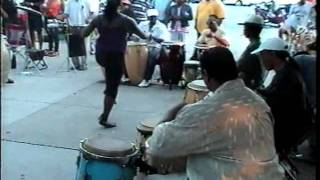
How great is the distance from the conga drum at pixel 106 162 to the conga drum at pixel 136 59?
6301 mm

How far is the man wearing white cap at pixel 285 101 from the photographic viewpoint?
4.34 m

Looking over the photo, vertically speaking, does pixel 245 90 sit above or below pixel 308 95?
above

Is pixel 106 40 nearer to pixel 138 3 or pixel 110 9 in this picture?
pixel 110 9

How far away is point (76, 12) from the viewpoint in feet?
42.9

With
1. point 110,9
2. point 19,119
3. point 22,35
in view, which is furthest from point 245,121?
point 22,35

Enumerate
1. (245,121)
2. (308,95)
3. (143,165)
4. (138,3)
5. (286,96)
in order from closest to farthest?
1. (245,121)
2. (143,165)
3. (286,96)
4. (308,95)
5. (138,3)

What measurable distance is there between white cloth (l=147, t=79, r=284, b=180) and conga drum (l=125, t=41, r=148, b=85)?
760 centimetres

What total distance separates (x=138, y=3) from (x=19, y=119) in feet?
21.8

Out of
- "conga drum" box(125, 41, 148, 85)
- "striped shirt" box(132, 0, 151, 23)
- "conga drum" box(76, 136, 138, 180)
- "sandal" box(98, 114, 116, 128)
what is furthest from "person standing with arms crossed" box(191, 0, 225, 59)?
"conga drum" box(76, 136, 138, 180)

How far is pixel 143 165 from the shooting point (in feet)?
12.8

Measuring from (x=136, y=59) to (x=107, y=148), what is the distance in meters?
6.34

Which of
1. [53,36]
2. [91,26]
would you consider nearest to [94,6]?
[53,36]

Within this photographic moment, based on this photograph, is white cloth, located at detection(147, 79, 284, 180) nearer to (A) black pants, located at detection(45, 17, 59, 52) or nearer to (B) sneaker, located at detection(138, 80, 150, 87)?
(B) sneaker, located at detection(138, 80, 150, 87)

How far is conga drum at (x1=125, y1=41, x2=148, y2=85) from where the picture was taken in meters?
10.2
